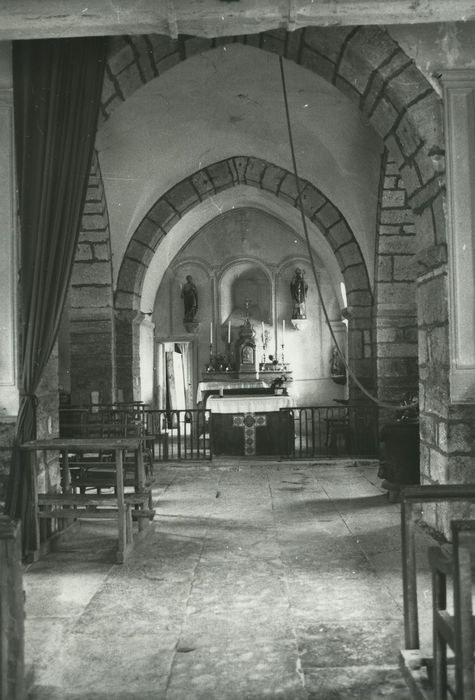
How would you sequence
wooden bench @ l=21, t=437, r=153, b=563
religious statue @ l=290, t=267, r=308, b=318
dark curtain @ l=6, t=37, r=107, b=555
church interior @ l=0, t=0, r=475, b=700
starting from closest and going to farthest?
1. church interior @ l=0, t=0, r=475, b=700
2. wooden bench @ l=21, t=437, r=153, b=563
3. dark curtain @ l=6, t=37, r=107, b=555
4. religious statue @ l=290, t=267, r=308, b=318

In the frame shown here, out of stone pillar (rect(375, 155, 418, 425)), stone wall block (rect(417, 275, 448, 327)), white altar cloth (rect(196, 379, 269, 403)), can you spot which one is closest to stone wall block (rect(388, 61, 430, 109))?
stone wall block (rect(417, 275, 448, 327))

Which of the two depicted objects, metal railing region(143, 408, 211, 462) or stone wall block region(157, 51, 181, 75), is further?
metal railing region(143, 408, 211, 462)

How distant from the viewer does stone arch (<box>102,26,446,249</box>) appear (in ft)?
15.3

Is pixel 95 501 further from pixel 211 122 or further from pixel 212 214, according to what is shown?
pixel 212 214

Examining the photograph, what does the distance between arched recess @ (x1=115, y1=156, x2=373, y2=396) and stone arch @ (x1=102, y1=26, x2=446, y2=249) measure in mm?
3895

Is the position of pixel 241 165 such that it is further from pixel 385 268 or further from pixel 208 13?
pixel 208 13

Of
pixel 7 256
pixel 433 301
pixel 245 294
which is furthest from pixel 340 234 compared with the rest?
pixel 7 256

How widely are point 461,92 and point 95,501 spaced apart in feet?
12.5

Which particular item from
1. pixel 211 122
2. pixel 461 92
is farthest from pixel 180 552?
pixel 211 122

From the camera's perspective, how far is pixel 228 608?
11.0 ft

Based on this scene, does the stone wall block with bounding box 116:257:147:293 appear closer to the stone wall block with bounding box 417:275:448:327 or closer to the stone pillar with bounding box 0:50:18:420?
the stone pillar with bounding box 0:50:18:420

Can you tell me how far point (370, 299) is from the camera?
9.16 metres

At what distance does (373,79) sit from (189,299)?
8450mm

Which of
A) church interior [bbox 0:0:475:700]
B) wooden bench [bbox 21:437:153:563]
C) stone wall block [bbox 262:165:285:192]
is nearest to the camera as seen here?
church interior [bbox 0:0:475:700]
